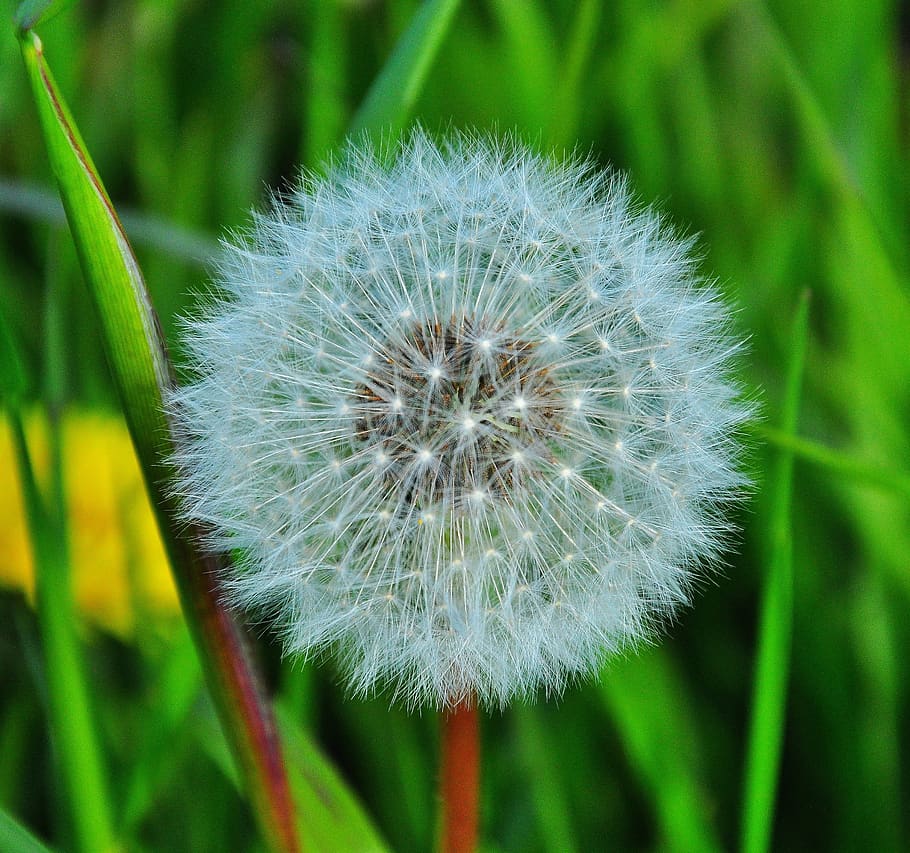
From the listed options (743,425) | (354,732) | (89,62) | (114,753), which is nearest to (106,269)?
(743,425)

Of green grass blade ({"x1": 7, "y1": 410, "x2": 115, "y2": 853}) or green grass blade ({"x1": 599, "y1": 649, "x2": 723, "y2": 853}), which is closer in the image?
green grass blade ({"x1": 7, "y1": 410, "x2": 115, "y2": 853})

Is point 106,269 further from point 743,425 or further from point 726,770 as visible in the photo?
point 726,770

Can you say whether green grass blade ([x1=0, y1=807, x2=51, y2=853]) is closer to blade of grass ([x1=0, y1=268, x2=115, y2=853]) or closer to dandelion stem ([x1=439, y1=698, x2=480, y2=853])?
blade of grass ([x1=0, y1=268, x2=115, y2=853])

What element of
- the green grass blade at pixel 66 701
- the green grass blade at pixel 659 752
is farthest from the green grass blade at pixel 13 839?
the green grass blade at pixel 659 752

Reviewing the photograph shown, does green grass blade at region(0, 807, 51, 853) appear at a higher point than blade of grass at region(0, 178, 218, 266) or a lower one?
lower

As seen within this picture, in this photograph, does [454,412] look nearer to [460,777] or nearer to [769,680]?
[460,777]

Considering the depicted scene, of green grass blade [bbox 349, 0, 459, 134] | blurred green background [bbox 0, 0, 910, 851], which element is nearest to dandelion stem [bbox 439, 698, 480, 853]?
blurred green background [bbox 0, 0, 910, 851]
